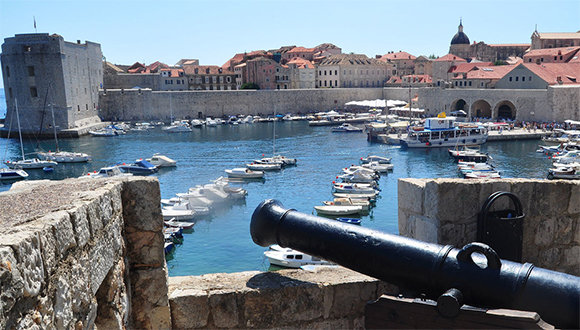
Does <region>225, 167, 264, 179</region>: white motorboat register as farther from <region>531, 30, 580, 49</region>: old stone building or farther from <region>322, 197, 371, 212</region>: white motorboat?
<region>531, 30, 580, 49</region>: old stone building

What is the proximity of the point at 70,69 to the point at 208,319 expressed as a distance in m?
49.5

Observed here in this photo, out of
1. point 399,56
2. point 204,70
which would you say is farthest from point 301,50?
point 204,70

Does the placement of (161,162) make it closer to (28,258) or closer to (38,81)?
(38,81)

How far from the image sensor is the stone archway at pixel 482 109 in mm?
50009

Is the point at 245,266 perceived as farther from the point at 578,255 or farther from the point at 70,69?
the point at 70,69

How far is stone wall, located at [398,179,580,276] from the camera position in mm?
3066

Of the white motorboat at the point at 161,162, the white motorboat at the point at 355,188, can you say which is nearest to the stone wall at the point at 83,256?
the white motorboat at the point at 355,188

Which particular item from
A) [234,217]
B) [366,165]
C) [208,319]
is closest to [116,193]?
→ [208,319]

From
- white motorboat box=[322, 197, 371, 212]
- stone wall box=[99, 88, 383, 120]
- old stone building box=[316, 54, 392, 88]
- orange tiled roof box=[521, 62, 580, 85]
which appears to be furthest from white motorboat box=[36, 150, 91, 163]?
old stone building box=[316, 54, 392, 88]

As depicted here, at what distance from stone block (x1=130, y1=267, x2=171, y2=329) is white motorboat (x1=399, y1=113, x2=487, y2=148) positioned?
113 ft

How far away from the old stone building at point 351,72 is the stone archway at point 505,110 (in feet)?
70.5

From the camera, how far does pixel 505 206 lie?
124 inches

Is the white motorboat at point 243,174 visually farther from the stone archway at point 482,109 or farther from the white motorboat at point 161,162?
the stone archway at point 482,109

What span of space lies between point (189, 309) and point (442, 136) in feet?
116
